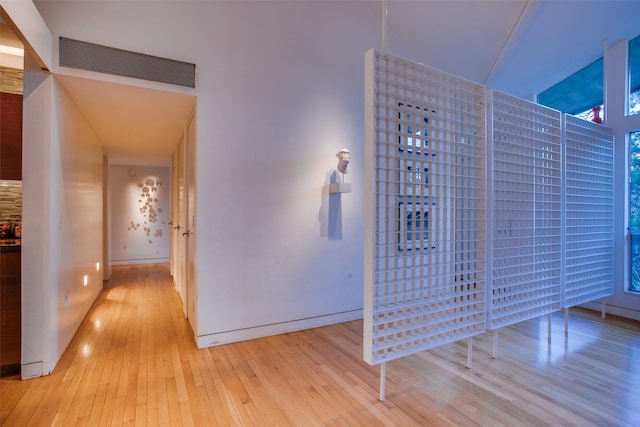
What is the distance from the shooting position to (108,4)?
243cm

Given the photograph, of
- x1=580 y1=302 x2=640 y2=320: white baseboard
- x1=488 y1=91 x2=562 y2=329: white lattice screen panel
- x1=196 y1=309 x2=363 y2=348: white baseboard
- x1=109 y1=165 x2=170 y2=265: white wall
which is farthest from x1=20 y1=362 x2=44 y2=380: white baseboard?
x1=580 y1=302 x2=640 y2=320: white baseboard

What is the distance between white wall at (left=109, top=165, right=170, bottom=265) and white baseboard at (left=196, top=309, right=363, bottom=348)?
5.61 metres

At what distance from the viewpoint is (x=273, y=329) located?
3160 millimetres

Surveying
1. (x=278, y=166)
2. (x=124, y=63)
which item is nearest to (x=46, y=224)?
(x=124, y=63)

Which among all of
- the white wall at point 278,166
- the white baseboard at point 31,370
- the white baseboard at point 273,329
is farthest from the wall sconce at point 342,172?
the white baseboard at point 31,370

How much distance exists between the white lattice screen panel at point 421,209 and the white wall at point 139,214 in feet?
22.9

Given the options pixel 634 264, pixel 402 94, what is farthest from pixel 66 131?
pixel 634 264

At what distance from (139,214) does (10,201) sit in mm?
4752

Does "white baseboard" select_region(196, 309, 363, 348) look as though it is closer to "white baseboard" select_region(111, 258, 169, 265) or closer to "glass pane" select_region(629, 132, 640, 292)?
"glass pane" select_region(629, 132, 640, 292)

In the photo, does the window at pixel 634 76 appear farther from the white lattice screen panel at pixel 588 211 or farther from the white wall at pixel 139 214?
the white wall at pixel 139 214

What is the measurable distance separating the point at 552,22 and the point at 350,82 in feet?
7.45

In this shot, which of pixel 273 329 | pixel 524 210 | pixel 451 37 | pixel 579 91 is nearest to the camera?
pixel 524 210

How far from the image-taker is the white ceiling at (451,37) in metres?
2.49

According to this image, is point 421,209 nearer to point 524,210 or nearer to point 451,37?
point 524,210
